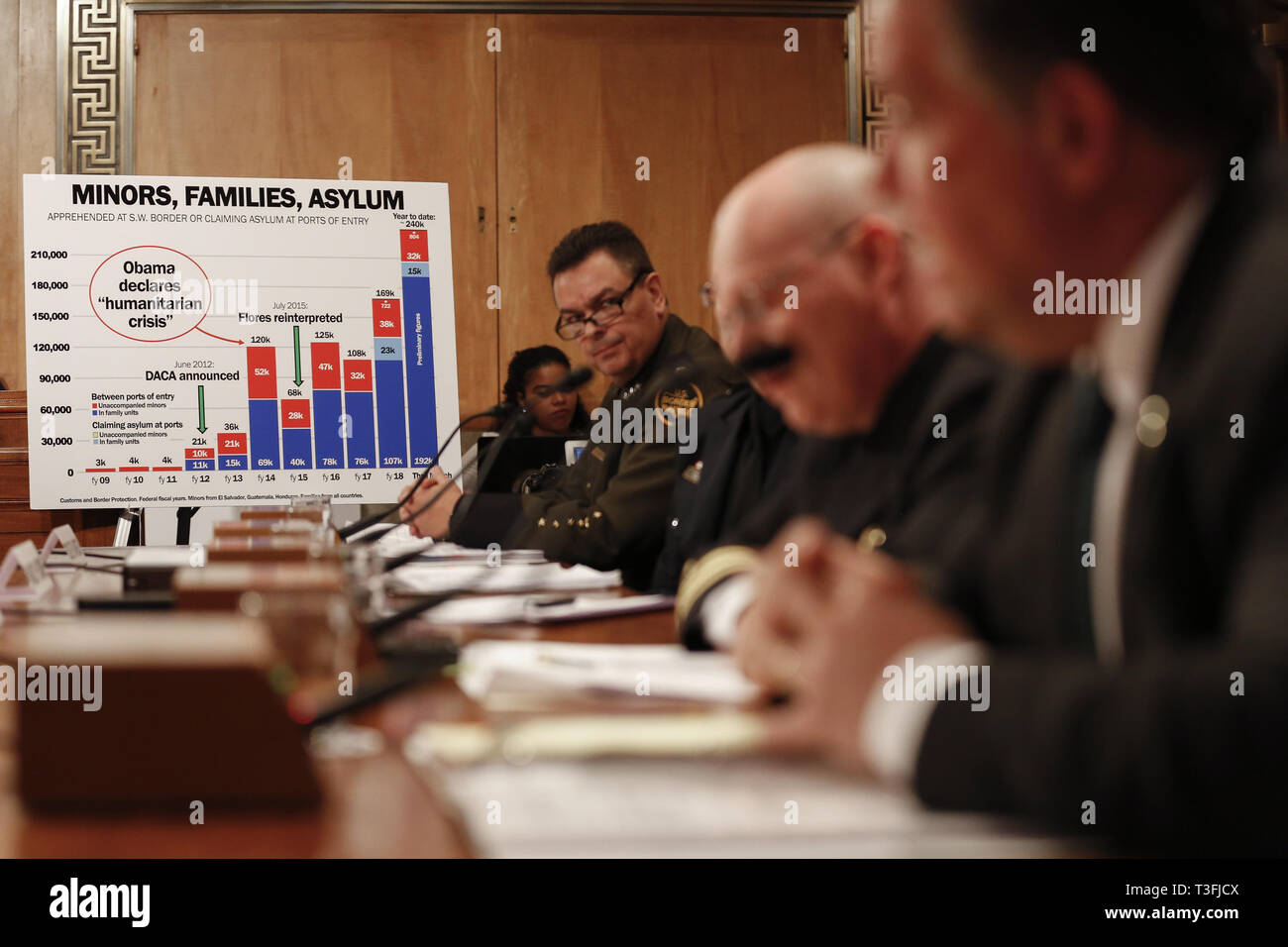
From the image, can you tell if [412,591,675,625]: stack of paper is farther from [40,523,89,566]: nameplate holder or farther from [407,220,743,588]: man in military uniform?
[40,523,89,566]: nameplate holder

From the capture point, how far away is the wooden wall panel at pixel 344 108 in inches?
169

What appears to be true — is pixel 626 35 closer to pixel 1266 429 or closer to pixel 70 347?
pixel 70 347

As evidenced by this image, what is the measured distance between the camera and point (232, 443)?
396 cm

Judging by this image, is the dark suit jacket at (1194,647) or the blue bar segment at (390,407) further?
the blue bar segment at (390,407)

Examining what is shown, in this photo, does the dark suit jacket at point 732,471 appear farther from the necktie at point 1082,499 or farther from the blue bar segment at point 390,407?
the blue bar segment at point 390,407

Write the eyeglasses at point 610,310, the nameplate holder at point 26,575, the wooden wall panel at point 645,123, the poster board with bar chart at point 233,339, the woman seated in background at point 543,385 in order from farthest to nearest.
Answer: the wooden wall panel at point 645,123 → the poster board with bar chart at point 233,339 → the woman seated in background at point 543,385 → the eyeglasses at point 610,310 → the nameplate holder at point 26,575

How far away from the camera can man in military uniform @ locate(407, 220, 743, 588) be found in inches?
92.1

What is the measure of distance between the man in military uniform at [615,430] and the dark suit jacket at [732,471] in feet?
0.67

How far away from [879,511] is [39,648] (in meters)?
0.85

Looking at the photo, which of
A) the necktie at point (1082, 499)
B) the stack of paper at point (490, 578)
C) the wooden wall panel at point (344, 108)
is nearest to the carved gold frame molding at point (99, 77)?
the wooden wall panel at point (344, 108)

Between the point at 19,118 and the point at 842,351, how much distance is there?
167 inches

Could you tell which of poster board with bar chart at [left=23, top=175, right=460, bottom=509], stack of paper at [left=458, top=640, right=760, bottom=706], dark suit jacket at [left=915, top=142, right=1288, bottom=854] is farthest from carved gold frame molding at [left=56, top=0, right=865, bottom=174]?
dark suit jacket at [left=915, top=142, right=1288, bottom=854]

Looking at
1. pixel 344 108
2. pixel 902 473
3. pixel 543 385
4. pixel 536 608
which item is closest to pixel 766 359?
pixel 902 473

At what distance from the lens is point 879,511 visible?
3.87 ft
